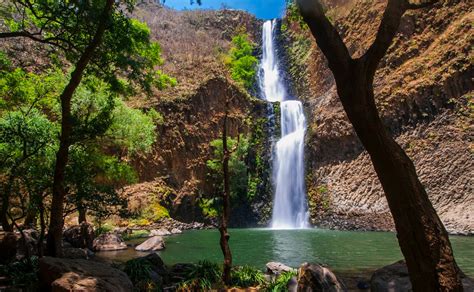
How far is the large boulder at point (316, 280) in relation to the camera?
8484 millimetres

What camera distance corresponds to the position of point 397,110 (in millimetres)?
35312

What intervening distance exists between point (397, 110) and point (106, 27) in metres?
31.1

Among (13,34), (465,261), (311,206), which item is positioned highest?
(13,34)

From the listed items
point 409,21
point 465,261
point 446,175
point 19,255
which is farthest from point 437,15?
point 19,255

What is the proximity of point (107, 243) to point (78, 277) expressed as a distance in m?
14.6

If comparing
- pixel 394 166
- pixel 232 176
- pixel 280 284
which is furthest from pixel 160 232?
pixel 394 166

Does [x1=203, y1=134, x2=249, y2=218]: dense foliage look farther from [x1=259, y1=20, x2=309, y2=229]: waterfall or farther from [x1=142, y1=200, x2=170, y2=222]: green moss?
[x1=142, y1=200, x2=170, y2=222]: green moss

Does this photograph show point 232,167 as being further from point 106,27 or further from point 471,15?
point 106,27

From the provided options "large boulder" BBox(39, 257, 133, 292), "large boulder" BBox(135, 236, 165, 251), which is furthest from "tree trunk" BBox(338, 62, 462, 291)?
"large boulder" BBox(135, 236, 165, 251)

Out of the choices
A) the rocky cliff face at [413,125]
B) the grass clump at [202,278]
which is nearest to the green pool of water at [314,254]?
the grass clump at [202,278]

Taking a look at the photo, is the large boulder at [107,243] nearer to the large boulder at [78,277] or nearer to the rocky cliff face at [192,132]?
the large boulder at [78,277]

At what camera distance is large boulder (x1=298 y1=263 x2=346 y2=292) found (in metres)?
8.48

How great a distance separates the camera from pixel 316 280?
8508 mm

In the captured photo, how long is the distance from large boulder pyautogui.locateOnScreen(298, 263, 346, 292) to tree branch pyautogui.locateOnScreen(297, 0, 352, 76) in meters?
5.00
